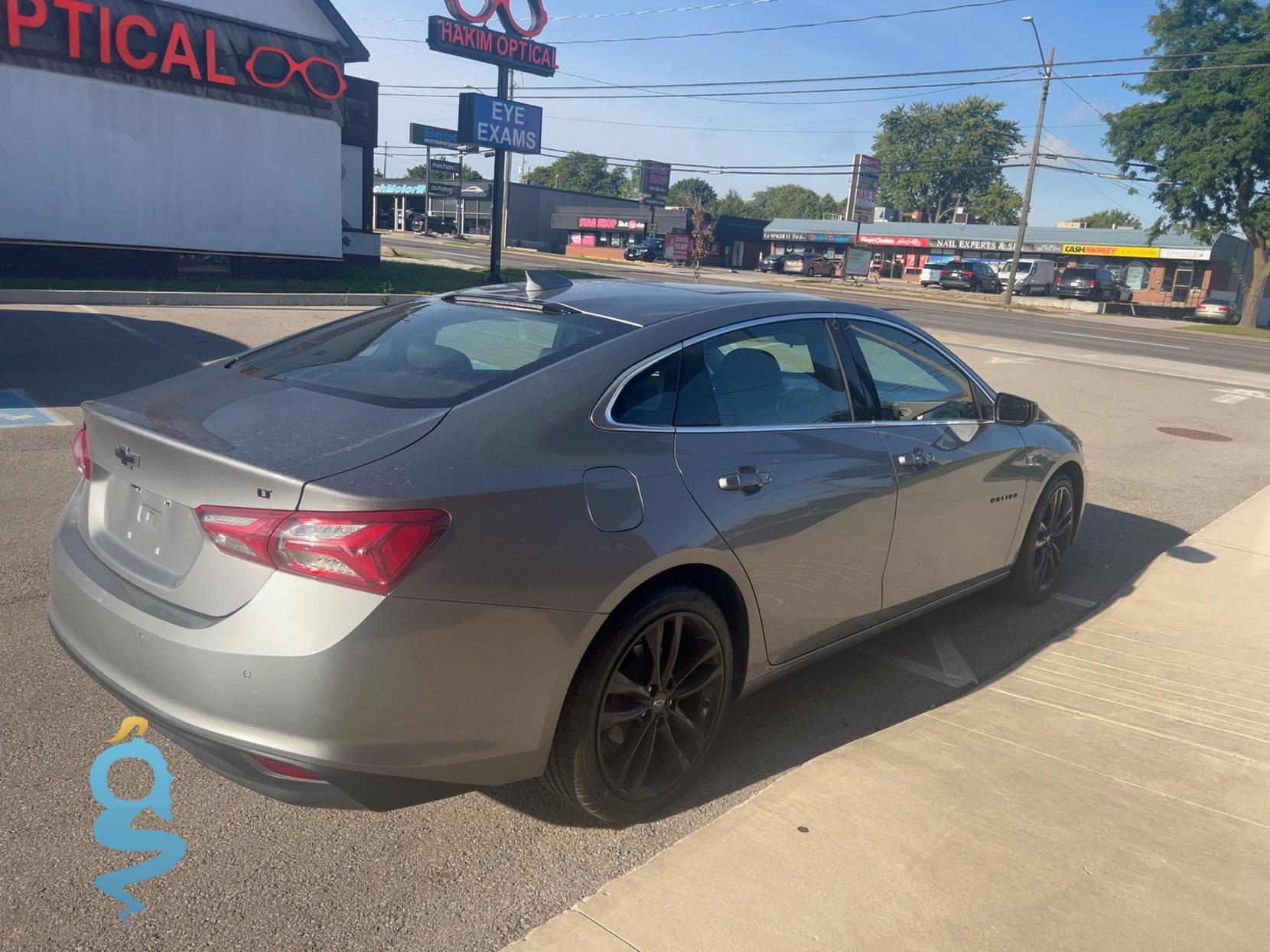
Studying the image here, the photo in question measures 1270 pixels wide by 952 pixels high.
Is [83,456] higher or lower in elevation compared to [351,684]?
higher

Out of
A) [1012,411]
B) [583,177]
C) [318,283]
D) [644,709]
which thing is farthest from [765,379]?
[583,177]

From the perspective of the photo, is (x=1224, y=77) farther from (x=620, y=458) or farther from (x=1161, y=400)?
(x=620, y=458)

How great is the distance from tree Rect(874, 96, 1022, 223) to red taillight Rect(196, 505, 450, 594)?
4463 inches

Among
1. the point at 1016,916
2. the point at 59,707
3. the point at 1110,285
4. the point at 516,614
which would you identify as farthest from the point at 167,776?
the point at 1110,285

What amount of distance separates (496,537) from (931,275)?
63.7 meters

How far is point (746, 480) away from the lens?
3.31 m

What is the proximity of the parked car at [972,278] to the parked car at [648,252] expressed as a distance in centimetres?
1882

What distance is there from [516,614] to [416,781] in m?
0.49

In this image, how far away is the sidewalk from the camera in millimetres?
2719

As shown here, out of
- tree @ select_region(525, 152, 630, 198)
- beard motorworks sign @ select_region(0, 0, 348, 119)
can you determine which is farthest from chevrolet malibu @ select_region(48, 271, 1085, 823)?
tree @ select_region(525, 152, 630, 198)

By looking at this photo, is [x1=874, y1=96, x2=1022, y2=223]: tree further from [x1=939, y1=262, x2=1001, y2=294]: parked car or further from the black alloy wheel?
the black alloy wheel

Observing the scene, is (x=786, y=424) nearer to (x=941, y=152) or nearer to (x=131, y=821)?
(x=131, y=821)

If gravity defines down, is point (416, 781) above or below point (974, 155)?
below

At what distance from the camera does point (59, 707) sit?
360 cm
